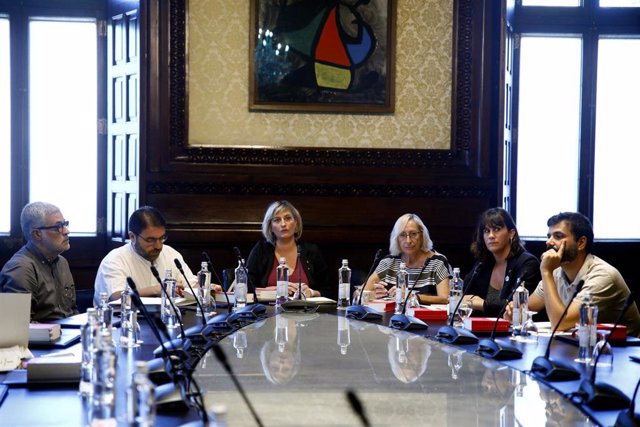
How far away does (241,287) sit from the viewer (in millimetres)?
4742

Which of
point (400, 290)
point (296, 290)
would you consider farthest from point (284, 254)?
point (400, 290)

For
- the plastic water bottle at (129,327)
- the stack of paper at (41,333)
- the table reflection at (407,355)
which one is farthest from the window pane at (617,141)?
the stack of paper at (41,333)

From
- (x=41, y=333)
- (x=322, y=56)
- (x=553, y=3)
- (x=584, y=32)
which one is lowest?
(x=41, y=333)

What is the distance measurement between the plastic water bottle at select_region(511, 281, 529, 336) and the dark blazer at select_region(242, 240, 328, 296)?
198cm

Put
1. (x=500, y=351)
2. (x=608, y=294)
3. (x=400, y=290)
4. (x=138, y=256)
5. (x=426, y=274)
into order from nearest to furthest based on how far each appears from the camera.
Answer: (x=500, y=351) < (x=608, y=294) < (x=400, y=290) < (x=138, y=256) < (x=426, y=274)

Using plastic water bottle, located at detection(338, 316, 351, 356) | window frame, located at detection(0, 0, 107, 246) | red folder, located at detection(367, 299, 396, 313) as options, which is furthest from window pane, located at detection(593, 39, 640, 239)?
window frame, located at detection(0, 0, 107, 246)

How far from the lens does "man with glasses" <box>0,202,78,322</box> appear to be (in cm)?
430

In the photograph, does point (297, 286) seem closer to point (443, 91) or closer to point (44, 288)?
point (44, 288)

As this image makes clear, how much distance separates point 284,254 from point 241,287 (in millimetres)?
1081

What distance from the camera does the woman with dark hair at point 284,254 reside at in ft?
18.8

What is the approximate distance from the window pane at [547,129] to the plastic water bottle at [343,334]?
2978mm

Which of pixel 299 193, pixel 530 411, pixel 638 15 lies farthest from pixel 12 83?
pixel 530 411

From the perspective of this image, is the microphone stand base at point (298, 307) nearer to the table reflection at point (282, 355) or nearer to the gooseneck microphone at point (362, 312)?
the gooseneck microphone at point (362, 312)

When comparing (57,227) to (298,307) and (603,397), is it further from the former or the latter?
(603,397)
